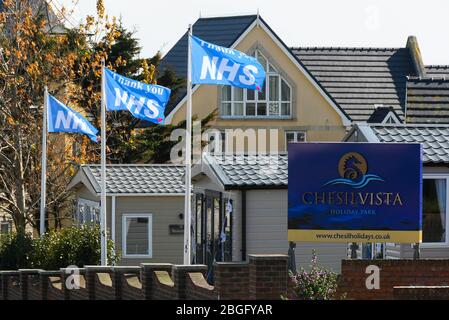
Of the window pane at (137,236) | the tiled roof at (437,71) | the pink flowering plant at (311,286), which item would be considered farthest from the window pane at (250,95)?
the pink flowering plant at (311,286)

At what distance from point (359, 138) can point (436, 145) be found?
1.46 m

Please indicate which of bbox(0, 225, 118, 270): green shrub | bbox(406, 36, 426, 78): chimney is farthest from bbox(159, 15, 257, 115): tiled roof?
bbox(0, 225, 118, 270): green shrub

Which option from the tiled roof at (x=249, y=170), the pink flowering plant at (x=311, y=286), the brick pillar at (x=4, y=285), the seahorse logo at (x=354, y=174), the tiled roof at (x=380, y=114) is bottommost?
the brick pillar at (x=4, y=285)

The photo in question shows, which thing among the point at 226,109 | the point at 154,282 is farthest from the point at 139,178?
the point at 226,109

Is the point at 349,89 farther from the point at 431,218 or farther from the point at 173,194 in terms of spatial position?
the point at 431,218

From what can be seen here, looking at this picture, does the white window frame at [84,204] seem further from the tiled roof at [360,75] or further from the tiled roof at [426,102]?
the tiled roof at [360,75]

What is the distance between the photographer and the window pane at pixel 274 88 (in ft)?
190

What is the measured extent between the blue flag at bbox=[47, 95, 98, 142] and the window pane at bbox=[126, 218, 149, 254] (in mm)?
5669

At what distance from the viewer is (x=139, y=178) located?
1553 inches

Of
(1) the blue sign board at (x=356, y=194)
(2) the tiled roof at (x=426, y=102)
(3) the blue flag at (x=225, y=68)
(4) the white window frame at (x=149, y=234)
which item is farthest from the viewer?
(4) the white window frame at (x=149, y=234)

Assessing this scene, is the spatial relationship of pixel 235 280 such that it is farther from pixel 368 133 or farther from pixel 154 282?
pixel 368 133

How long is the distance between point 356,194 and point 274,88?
36524 millimetres

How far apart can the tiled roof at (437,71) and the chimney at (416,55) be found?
821 mm
